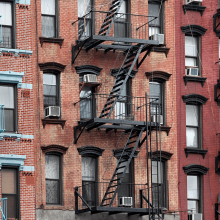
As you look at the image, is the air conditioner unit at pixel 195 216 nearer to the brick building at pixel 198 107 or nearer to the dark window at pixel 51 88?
the brick building at pixel 198 107

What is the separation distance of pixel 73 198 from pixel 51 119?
3462 millimetres

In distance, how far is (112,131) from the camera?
108ft

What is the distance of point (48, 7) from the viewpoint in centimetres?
3288

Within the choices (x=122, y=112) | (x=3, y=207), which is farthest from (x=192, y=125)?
(x=3, y=207)

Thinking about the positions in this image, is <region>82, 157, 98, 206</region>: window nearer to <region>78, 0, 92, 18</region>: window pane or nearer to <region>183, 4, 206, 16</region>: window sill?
<region>78, 0, 92, 18</region>: window pane

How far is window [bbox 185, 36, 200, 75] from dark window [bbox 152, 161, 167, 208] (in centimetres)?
501

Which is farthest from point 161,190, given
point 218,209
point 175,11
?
point 175,11

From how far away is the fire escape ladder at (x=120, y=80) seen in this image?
31.9 meters

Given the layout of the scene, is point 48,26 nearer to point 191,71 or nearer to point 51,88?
point 51,88

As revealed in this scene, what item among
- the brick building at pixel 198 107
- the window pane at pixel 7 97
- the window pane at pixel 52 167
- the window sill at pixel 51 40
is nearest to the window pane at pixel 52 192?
the window pane at pixel 52 167

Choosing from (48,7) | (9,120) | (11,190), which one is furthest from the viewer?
(48,7)

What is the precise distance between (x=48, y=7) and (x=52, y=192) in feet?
26.5

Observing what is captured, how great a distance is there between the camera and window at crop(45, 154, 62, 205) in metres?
31.5

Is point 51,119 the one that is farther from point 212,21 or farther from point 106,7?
point 212,21
